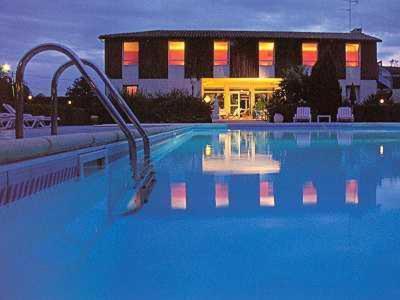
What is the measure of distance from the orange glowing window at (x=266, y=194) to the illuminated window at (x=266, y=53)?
24.9m

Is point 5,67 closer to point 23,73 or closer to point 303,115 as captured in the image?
point 303,115

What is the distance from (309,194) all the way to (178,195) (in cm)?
90

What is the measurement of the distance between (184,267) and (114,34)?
27514mm

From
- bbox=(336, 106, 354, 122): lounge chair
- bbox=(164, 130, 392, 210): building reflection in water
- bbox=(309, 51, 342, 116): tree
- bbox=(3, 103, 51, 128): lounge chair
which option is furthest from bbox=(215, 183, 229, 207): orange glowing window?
bbox=(309, 51, 342, 116): tree

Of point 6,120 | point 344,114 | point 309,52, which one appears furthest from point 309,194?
point 309,52

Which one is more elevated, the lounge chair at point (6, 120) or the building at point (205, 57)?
the building at point (205, 57)

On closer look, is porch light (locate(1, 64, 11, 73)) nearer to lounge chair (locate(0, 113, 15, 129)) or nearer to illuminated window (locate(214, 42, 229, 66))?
lounge chair (locate(0, 113, 15, 129))

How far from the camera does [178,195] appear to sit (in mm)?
3922

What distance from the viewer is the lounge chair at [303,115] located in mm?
20375

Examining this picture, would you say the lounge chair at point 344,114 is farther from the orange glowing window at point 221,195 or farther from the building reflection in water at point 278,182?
the orange glowing window at point 221,195

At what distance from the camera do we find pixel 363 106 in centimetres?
2250

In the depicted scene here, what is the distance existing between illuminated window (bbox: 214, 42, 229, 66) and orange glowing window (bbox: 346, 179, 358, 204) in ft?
79.9

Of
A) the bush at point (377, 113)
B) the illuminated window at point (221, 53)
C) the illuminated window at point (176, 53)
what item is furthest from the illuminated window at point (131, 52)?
the bush at point (377, 113)

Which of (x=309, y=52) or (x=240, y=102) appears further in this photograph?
(x=240, y=102)
